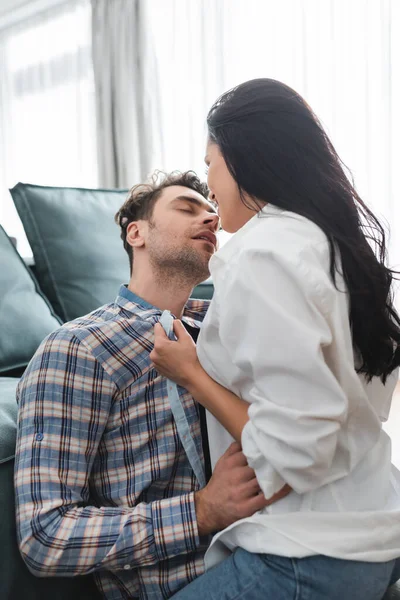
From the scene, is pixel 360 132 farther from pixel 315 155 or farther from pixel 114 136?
pixel 315 155

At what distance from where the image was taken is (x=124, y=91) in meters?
4.42

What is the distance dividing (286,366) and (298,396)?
40 millimetres

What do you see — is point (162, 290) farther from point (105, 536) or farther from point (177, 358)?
point (105, 536)

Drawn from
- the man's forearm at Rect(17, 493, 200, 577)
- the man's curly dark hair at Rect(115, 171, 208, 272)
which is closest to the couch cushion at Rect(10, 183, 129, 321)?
the man's curly dark hair at Rect(115, 171, 208, 272)

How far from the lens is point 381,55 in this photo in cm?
324

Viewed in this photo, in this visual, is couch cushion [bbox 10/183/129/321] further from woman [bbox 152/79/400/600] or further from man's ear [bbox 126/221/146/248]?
woman [bbox 152/79/400/600]

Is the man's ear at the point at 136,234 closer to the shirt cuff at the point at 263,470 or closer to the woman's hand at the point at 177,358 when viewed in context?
the woman's hand at the point at 177,358

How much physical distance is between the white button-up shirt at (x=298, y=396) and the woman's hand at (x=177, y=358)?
66mm

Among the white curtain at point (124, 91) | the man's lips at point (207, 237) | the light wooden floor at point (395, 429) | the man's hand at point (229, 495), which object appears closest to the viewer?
the man's hand at point (229, 495)

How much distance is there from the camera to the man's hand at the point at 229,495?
3.03 ft

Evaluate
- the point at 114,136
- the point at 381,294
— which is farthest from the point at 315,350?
the point at 114,136

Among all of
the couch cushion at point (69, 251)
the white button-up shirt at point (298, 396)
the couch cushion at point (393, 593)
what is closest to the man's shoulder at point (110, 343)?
the white button-up shirt at point (298, 396)

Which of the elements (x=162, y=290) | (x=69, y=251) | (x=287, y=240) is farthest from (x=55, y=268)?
(x=287, y=240)

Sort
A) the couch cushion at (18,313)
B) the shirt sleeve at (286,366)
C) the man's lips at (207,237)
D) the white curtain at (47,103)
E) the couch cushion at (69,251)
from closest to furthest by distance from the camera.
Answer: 1. the shirt sleeve at (286,366)
2. the man's lips at (207,237)
3. the couch cushion at (18,313)
4. the couch cushion at (69,251)
5. the white curtain at (47,103)
